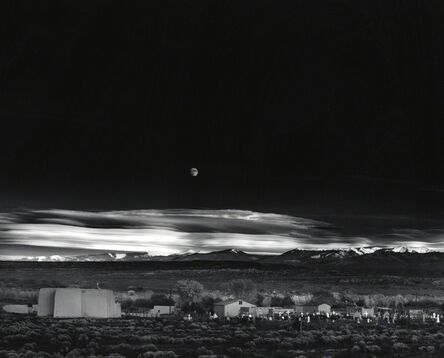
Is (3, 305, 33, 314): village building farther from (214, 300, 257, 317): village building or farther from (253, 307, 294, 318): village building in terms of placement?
(253, 307, 294, 318): village building

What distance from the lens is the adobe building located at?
20.7 meters

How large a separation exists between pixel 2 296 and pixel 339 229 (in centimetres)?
754

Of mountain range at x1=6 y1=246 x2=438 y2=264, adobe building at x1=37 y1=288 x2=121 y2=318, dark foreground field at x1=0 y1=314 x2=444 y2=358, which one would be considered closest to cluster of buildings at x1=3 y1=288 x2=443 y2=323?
adobe building at x1=37 y1=288 x2=121 y2=318

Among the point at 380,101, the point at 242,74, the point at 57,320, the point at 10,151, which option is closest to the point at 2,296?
the point at 57,320

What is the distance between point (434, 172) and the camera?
20922 mm

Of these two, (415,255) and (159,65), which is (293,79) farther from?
(415,255)

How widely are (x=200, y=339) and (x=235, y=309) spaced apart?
9.87 ft

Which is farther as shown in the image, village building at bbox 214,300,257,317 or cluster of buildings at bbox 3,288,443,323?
village building at bbox 214,300,257,317

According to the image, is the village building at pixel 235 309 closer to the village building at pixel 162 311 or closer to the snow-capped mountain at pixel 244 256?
the village building at pixel 162 311

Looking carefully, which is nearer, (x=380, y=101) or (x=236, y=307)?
(x=380, y=101)

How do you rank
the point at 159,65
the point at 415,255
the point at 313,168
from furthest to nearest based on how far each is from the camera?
the point at 415,255, the point at 313,168, the point at 159,65

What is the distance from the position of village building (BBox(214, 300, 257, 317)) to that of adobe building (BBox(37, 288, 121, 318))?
249cm

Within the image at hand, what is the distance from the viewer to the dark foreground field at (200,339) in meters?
18.7

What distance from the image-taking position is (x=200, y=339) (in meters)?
19.9
